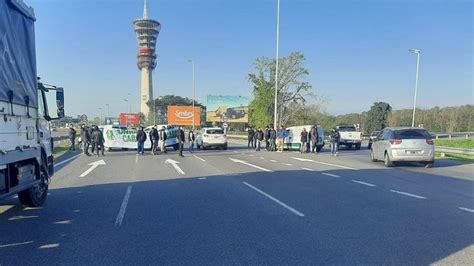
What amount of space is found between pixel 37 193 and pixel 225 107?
71.0 meters

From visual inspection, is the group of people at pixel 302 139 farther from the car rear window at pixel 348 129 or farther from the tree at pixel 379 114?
the tree at pixel 379 114

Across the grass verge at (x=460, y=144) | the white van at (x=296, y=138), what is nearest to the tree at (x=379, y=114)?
the grass verge at (x=460, y=144)

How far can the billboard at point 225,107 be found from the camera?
78.9m

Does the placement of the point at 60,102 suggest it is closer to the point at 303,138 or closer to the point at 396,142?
the point at 396,142

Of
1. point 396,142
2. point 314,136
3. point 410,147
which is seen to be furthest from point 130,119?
point 410,147

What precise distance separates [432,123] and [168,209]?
258 feet

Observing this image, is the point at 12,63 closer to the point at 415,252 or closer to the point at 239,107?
the point at 415,252

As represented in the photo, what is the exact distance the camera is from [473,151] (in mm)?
23922

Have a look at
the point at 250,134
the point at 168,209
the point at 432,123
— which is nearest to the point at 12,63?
the point at 168,209

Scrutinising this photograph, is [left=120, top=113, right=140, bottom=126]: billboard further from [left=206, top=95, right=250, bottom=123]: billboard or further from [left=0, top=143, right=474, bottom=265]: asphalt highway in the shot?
[left=0, top=143, right=474, bottom=265]: asphalt highway

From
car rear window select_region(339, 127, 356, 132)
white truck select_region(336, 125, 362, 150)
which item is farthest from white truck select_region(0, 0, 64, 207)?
car rear window select_region(339, 127, 356, 132)

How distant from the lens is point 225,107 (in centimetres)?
7919

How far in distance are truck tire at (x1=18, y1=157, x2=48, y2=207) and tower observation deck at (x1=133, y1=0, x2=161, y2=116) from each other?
6085 inches

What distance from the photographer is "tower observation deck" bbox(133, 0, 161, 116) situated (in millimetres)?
161750
